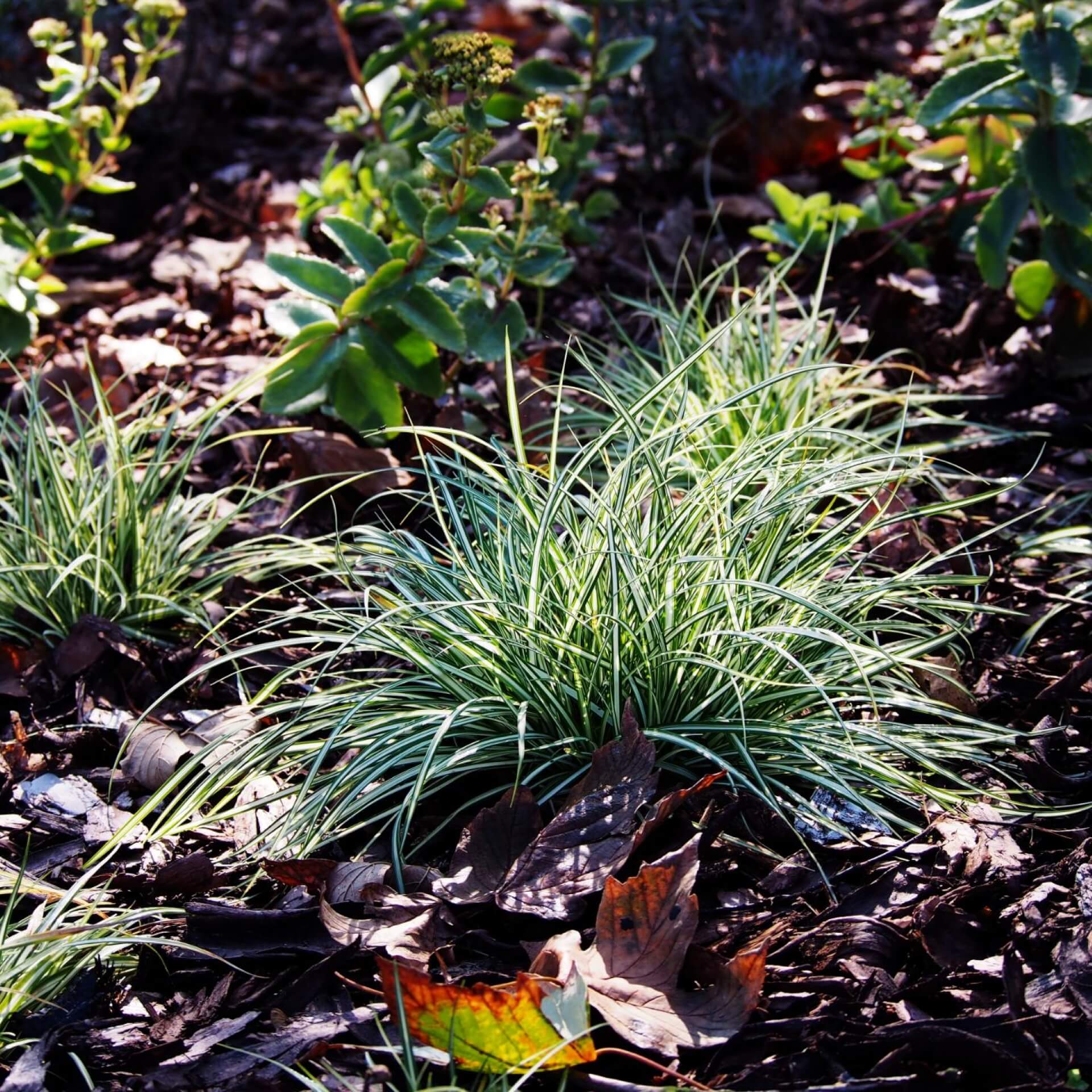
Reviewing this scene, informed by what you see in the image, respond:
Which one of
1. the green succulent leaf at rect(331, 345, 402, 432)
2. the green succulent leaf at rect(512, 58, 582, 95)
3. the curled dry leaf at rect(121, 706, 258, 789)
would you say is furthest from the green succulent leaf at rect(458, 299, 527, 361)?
the curled dry leaf at rect(121, 706, 258, 789)

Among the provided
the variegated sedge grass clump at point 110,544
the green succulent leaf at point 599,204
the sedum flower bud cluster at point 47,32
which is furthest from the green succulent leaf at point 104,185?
the green succulent leaf at point 599,204

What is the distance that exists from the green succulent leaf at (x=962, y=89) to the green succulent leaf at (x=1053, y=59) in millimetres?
90

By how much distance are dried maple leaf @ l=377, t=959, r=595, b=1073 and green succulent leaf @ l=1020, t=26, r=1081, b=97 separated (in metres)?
2.06

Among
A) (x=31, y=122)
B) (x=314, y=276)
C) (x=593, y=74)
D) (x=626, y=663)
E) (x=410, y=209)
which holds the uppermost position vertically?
(x=31, y=122)

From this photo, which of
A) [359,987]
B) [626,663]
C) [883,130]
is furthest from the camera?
[883,130]

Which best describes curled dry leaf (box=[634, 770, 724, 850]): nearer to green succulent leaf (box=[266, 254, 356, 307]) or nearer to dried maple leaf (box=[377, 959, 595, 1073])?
dried maple leaf (box=[377, 959, 595, 1073])

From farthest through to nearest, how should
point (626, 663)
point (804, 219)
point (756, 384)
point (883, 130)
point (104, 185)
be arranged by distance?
point (883, 130) → point (804, 219) → point (104, 185) → point (756, 384) → point (626, 663)

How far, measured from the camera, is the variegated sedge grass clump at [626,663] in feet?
5.73

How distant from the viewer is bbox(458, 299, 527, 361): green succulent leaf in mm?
2617

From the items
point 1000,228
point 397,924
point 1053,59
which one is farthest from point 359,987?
point 1053,59

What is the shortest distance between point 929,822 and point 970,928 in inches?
7.9

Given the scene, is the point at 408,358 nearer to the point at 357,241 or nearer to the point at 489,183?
the point at 357,241

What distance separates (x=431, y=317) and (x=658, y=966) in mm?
1456

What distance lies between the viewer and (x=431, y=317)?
248cm
